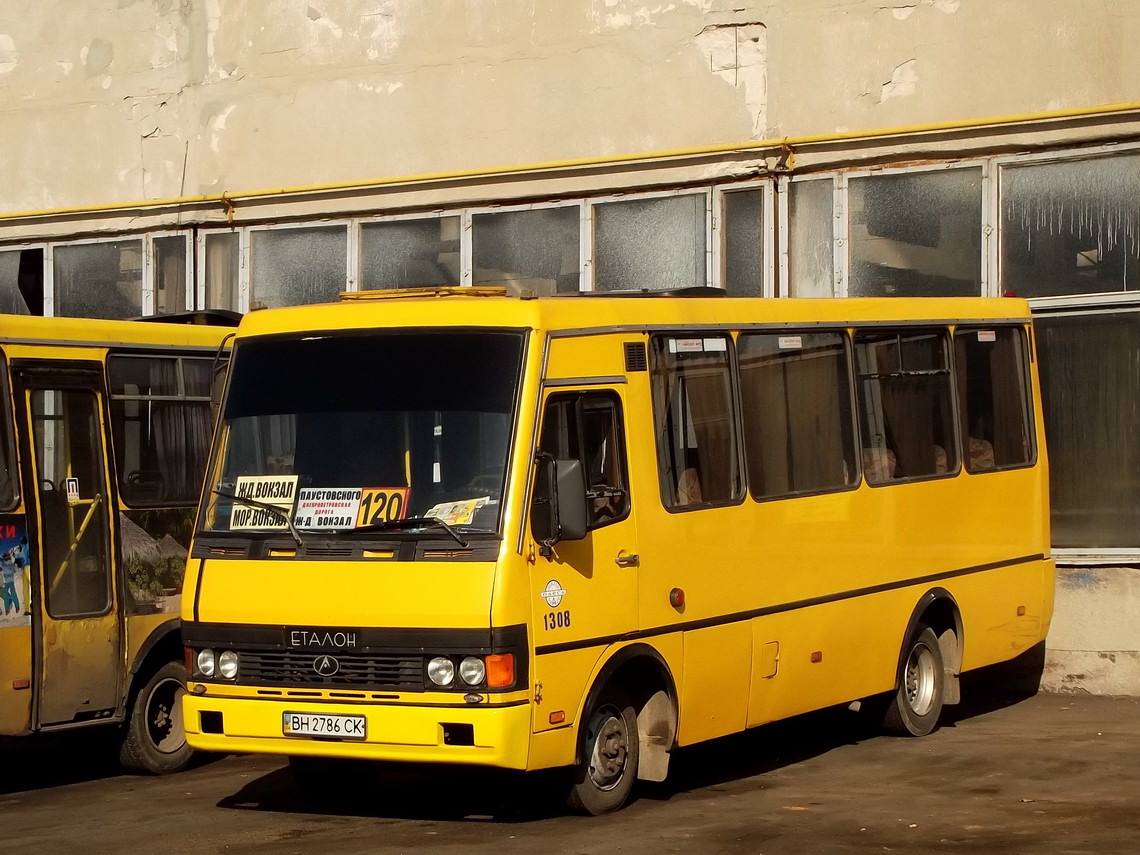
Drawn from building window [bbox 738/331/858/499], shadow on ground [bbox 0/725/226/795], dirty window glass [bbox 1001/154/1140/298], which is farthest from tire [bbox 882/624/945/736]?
shadow on ground [bbox 0/725/226/795]

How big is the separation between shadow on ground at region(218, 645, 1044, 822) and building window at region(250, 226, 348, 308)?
7.70m

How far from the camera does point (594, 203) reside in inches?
707

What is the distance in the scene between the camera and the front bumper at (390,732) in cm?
909

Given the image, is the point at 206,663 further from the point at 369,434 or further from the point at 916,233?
the point at 916,233

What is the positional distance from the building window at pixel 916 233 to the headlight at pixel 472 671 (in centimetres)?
814

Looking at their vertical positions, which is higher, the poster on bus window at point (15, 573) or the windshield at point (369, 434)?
the windshield at point (369, 434)

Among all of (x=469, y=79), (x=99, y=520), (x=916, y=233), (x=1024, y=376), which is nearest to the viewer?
(x=99, y=520)

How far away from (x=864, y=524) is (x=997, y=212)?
4804mm

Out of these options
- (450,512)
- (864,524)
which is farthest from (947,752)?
(450,512)

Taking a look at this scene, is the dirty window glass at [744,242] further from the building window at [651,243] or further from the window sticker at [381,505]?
the window sticker at [381,505]

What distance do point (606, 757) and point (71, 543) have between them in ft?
11.5

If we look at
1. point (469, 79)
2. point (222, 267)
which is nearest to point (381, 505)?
point (469, 79)

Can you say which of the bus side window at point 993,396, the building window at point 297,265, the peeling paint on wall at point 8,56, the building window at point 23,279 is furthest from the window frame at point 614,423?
the peeling paint on wall at point 8,56

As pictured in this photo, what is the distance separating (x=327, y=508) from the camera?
964 cm
